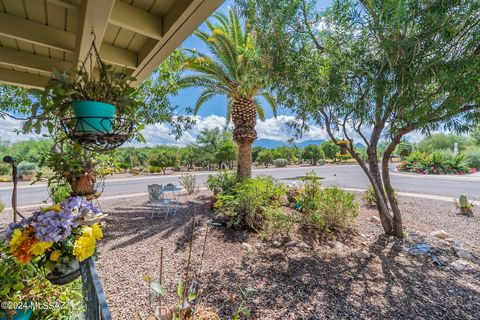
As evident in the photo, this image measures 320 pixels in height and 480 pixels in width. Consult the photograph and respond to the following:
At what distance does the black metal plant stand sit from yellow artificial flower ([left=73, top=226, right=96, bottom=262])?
1.89 feet

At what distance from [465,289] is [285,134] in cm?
345

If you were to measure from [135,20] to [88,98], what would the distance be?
0.82 meters

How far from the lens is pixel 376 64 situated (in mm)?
2932

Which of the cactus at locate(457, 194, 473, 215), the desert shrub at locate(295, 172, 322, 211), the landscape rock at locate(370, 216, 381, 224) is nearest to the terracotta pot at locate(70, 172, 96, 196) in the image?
the desert shrub at locate(295, 172, 322, 211)

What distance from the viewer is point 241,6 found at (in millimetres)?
3779

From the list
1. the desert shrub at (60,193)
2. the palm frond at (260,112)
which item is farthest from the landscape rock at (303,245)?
the palm frond at (260,112)

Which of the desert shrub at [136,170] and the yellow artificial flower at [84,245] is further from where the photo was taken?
the desert shrub at [136,170]

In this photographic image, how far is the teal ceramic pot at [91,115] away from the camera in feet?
4.61

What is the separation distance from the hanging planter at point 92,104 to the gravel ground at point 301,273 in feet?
5.09

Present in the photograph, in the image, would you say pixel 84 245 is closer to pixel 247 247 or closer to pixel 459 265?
pixel 247 247

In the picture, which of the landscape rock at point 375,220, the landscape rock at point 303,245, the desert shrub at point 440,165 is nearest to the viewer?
the landscape rock at point 303,245

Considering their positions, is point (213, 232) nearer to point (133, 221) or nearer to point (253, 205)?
point (253, 205)

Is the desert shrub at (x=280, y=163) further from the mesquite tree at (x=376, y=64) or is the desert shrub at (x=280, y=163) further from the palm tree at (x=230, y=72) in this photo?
the mesquite tree at (x=376, y=64)

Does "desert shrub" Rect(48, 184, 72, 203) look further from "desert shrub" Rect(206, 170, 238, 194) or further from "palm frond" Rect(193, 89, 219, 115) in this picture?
"palm frond" Rect(193, 89, 219, 115)
